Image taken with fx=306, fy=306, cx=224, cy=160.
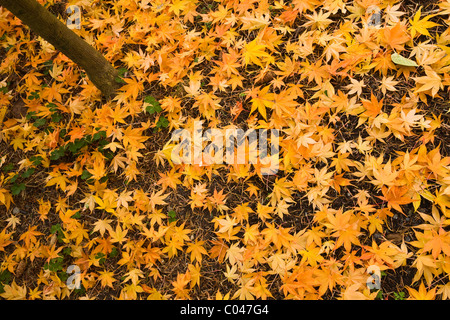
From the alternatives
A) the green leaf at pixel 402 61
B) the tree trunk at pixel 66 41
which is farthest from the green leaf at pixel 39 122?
the green leaf at pixel 402 61

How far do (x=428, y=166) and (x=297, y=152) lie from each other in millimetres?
814

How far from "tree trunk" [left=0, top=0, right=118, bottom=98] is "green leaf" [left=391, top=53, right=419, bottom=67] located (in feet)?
7.08

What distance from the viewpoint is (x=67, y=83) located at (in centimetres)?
277

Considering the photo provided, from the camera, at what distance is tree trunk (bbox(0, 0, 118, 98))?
2004mm

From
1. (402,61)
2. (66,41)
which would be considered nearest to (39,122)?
(66,41)

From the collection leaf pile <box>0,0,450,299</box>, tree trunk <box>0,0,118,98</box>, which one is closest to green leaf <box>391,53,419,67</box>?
leaf pile <box>0,0,450,299</box>

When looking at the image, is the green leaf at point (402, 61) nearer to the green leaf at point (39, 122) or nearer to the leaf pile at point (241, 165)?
the leaf pile at point (241, 165)

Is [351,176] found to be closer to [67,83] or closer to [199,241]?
[199,241]

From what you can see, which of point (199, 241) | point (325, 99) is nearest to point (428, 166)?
A: point (325, 99)

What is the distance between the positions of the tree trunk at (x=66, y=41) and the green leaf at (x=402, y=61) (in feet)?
7.08

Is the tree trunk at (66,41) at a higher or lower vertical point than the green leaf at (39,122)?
higher

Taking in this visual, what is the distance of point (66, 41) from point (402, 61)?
2430mm

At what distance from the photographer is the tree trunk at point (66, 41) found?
78.9 inches

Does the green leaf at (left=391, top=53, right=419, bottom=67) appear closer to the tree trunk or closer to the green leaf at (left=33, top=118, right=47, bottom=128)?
the tree trunk
